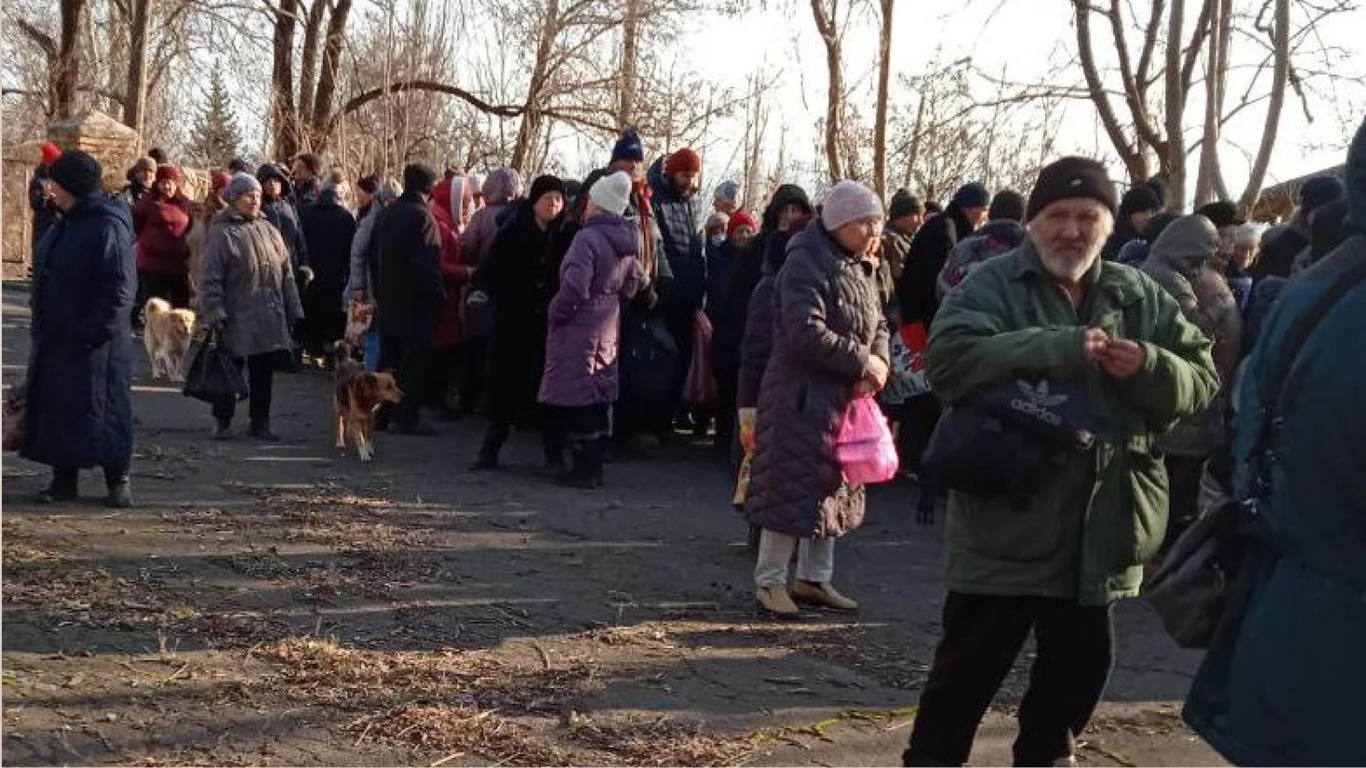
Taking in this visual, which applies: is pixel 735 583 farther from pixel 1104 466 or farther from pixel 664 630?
pixel 1104 466

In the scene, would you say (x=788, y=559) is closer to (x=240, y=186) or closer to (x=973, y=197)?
(x=973, y=197)

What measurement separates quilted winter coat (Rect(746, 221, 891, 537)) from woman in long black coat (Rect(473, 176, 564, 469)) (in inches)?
145

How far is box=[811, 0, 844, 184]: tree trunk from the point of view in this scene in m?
16.5

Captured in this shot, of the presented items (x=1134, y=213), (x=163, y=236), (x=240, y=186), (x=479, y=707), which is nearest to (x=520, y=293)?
(x=240, y=186)

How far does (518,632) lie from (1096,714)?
242 centimetres

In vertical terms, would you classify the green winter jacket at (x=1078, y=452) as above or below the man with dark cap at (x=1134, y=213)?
below

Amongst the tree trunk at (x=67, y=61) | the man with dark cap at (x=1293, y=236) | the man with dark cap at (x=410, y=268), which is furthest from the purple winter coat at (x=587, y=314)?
the tree trunk at (x=67, y=61)

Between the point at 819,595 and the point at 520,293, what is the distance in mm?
3804

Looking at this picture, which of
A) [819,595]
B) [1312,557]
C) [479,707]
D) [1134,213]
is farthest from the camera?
[1134,213]

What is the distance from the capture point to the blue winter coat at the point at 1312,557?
2.91 m

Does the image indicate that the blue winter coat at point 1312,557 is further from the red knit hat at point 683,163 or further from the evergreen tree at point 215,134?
the evergreen tree at point 215,134

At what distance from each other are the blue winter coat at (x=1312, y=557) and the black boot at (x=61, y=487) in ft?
22.9

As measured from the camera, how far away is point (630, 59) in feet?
77.0

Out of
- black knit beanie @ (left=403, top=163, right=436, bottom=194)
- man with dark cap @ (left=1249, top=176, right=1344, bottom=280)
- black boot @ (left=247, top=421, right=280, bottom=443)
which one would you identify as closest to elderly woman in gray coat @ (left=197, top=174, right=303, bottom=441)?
black boot @ (left=247, top=421, right=280, bottom=443)
